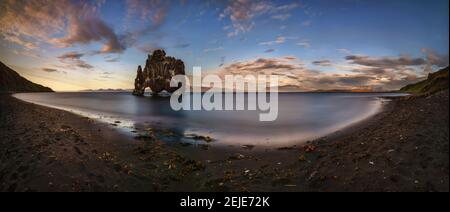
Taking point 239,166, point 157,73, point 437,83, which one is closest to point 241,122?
point 239,166

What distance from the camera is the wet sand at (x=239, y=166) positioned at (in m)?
6.21

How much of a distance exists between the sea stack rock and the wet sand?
105 meters

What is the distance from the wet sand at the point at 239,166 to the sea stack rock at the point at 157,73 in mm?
104933

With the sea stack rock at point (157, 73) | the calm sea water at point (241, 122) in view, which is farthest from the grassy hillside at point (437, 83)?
the sea stack rock at point (157, 73)

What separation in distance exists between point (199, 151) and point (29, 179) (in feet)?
22.2

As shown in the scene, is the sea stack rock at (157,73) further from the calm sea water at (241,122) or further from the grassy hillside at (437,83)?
the grassy hillside at (437,83)

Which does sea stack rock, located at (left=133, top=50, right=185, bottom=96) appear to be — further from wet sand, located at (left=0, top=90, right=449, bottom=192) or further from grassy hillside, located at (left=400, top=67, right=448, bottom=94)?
wet sand, located at (left=0, top=90, right=449, bottom=192)

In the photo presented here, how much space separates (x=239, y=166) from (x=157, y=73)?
11101cm

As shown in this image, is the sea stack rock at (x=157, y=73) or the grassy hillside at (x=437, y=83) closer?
the grassy hillside at (x=437, y=83)

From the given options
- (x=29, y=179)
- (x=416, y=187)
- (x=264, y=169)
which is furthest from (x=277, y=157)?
(x=29, y=179)

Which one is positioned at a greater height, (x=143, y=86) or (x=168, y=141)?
(x=143, y=86)
